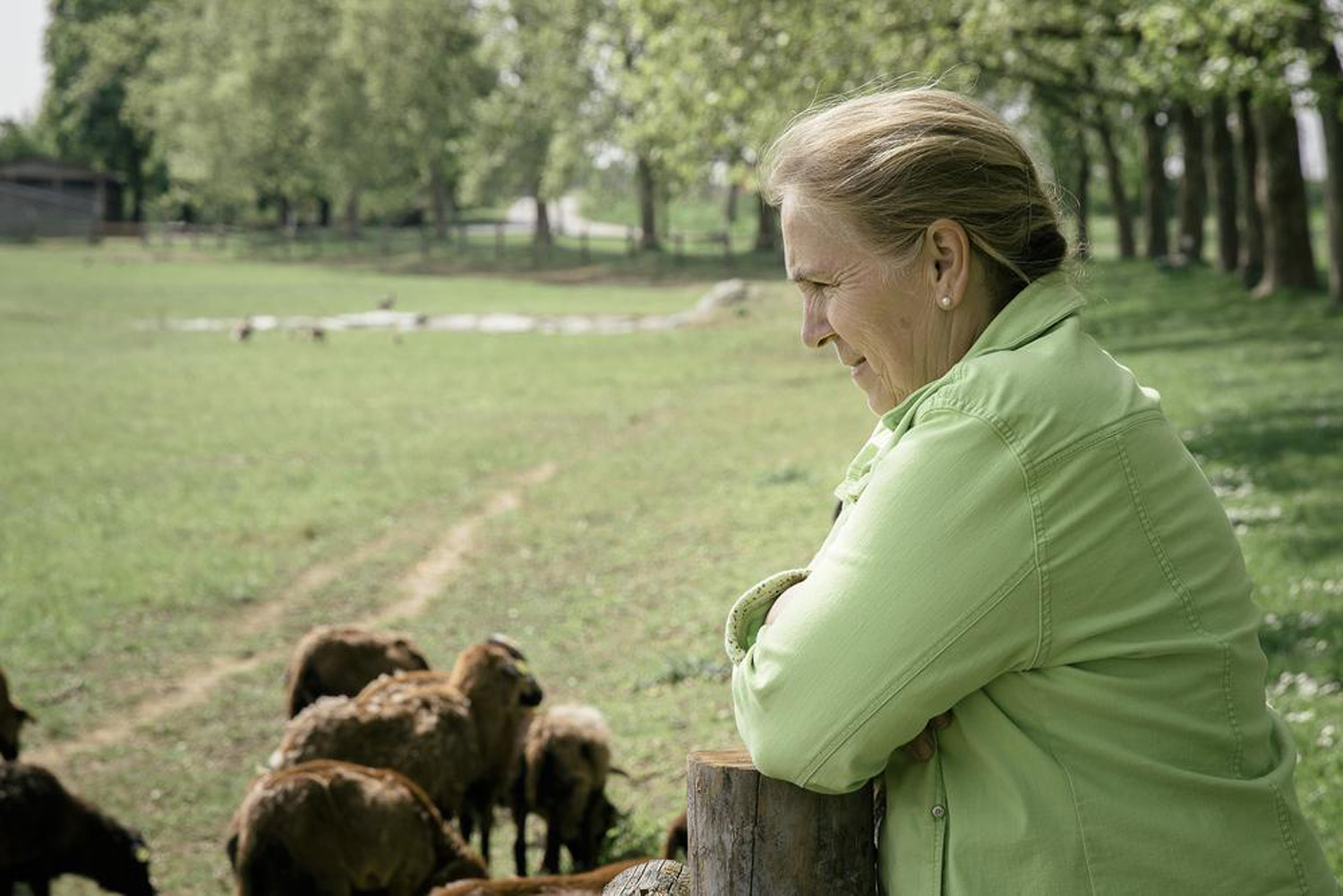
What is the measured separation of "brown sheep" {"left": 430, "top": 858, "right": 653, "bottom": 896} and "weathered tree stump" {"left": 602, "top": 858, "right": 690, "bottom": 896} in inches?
61.5

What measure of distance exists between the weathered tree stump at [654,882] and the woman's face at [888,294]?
3.36ft

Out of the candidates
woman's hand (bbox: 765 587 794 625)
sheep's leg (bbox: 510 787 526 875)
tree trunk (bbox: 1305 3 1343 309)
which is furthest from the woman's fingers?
tree trunk (bbox: 1305 3 1343 309)

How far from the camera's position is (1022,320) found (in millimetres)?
2434

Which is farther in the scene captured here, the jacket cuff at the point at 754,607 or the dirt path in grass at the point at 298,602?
the dirt path in grass at the point at 298,602

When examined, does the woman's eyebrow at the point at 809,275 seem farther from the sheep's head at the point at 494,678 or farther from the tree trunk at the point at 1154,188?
the tree trunk at the point at 1154,188

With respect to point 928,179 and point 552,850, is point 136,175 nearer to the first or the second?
point 552,850

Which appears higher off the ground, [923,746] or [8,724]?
[923,746]

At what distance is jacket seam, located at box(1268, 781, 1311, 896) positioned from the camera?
234cm

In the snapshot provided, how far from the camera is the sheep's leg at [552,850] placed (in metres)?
7.23

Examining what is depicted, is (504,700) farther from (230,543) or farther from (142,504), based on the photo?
(142,504)

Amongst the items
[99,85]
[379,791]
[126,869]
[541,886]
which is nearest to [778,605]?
[541,886]

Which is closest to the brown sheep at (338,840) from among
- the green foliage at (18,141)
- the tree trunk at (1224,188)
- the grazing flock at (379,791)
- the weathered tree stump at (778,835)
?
the grazing flock at (379,791)

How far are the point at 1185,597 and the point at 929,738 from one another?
47 cm

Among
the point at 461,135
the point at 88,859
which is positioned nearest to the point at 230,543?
the point at 88,859
